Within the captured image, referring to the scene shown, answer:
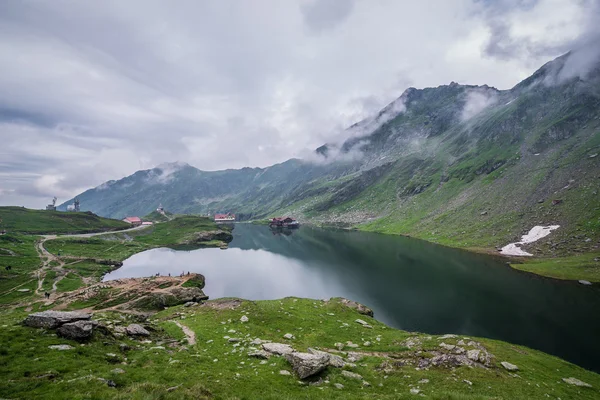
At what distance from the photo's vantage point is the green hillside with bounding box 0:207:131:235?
138350 mm

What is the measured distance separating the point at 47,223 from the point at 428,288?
628 ft

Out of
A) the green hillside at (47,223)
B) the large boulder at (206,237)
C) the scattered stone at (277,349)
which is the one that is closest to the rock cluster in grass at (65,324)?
the scattered stone at (277,349)

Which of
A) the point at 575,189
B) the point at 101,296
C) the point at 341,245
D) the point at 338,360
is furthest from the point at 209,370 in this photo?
the point at 575,189

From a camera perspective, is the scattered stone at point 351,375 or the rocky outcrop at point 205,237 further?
the rocky outcrop at point 205,237

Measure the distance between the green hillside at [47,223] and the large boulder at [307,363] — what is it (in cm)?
16843

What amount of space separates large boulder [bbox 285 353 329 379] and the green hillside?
168 metres

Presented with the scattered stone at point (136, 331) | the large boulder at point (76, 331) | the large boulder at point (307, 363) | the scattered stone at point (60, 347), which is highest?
the large boulder at point (76, 331)

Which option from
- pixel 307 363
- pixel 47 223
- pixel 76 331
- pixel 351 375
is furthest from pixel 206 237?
pixel 351 375

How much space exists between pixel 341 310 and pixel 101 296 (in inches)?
1894

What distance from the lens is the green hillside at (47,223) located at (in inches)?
5447

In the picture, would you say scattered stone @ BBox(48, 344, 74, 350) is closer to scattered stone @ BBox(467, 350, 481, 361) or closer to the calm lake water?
scattered stone @ BBox(467, 350, 481, 361)

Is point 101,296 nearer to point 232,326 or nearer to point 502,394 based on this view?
point 232,326

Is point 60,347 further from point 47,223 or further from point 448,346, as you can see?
point 47,223

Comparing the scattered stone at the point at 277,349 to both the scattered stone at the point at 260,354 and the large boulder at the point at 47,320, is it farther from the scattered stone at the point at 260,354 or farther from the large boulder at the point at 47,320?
the large boulder at the point at 47,320
